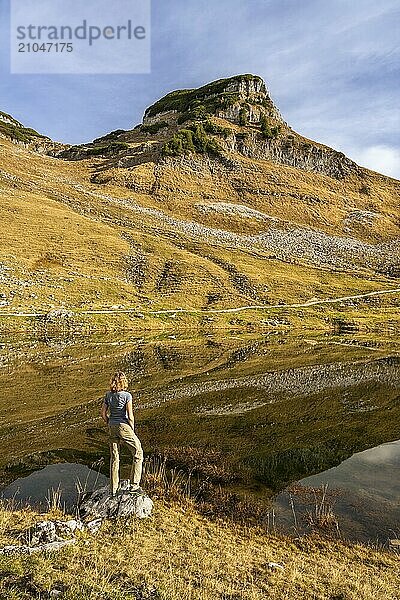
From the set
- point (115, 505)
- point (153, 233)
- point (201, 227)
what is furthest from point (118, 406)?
point (201, 227)

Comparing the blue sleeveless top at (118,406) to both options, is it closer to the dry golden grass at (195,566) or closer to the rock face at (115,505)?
the rock face at (115,505)

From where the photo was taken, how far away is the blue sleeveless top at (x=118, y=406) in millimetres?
14461

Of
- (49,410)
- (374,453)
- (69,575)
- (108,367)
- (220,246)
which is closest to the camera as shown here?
(69,575)

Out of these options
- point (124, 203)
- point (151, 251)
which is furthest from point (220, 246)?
point (124, 203)

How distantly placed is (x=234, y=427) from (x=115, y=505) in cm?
1060

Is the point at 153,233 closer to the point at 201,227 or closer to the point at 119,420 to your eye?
the point at 201,227

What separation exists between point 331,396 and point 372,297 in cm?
5908

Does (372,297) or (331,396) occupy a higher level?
(372,297)

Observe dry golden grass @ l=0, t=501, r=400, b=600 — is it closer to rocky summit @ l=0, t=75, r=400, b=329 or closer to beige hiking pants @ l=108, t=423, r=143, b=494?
beige hiking pants @ l=108, t=423, r=143, b=494

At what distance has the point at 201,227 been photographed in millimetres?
118812

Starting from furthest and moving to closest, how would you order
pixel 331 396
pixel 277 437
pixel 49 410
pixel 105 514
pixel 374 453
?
pixel 331 396, pixel 49 410, pixel 277 437, pixel 374 453, pixel 105 514

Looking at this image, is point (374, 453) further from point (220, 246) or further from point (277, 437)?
point (220, 246)

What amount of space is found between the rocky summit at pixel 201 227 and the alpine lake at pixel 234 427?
805 inches

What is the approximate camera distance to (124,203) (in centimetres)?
12488
